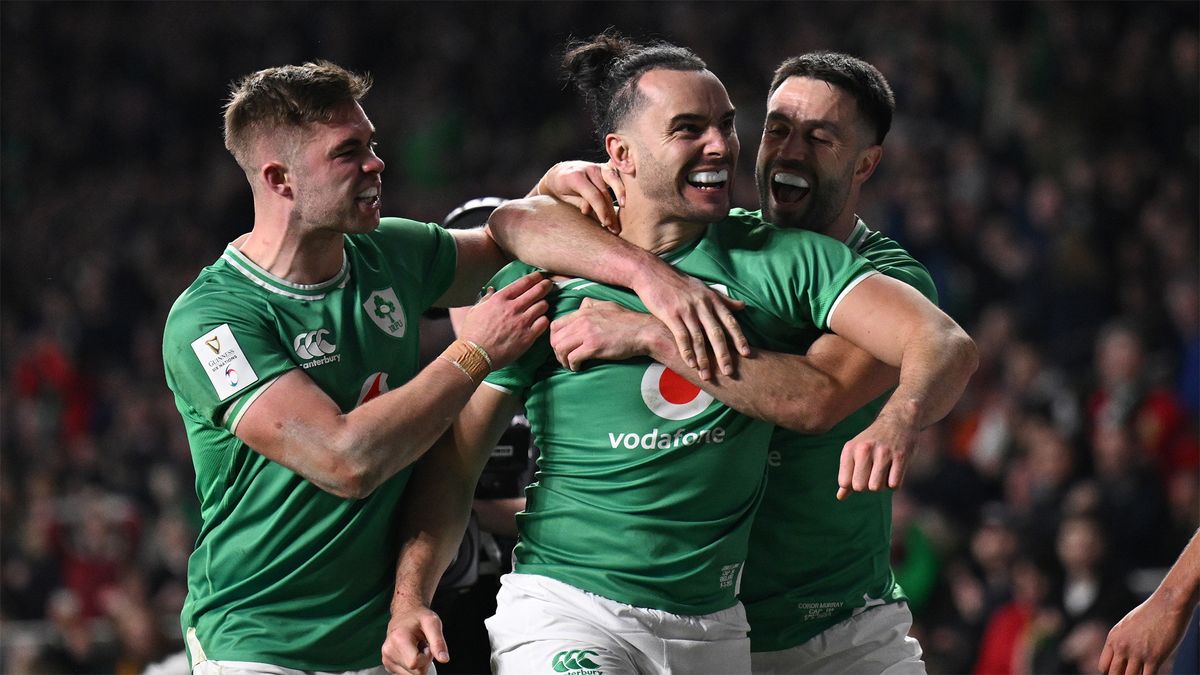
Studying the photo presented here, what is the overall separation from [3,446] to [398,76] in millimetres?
5202

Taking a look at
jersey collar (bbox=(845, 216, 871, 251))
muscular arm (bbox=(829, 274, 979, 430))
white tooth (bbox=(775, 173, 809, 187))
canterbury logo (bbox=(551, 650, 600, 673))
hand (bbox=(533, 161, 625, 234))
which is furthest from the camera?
jersey collar (bbox=(845, 216, 871, 251))

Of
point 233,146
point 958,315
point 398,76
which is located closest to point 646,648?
point 233,146

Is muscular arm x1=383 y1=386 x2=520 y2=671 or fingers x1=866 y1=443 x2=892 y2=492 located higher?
fingers x1=866 y1=443 x2=892 y2=492

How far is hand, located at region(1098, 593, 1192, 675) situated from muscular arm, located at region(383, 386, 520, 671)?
5.08 ft

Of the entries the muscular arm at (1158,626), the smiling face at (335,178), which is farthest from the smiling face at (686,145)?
the muscular arm at (1158,626)

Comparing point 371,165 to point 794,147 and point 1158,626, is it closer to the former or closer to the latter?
point 794,147

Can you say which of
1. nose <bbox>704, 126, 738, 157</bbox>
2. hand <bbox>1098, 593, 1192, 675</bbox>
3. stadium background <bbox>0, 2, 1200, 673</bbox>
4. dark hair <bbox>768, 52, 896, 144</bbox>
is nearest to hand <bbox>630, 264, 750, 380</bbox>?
nose <bbox>704, 126, 738, 157</bbox>

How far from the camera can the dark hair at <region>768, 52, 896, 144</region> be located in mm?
4020

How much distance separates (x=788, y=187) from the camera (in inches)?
157

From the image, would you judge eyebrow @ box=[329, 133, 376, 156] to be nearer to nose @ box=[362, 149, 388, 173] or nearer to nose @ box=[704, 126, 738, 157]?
nose @ box=[362, 149, 388, 173]

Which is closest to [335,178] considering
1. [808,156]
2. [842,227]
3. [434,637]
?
[434,637]

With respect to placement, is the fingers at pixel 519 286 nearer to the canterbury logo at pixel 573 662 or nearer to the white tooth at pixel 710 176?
the white tooth at pixel 710 176

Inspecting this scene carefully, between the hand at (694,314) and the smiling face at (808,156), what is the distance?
561 mm

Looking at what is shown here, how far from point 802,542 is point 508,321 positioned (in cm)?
99
